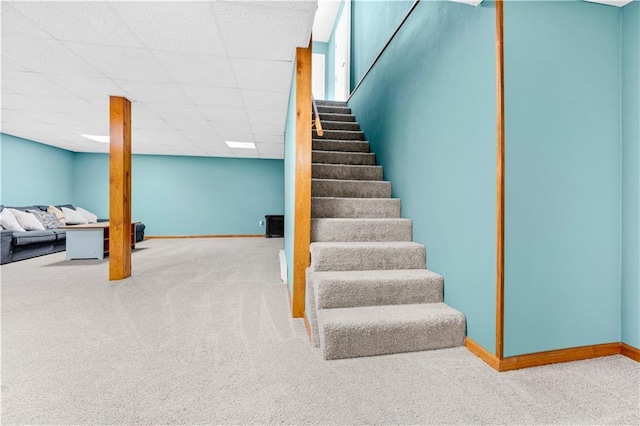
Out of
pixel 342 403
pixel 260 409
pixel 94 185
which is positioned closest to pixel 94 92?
pixel 260 409

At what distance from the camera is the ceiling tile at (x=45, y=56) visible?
2.20 metres

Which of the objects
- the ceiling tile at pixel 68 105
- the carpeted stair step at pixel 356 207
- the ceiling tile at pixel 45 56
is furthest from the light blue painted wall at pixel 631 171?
the ceiling tile at pixel 68 105

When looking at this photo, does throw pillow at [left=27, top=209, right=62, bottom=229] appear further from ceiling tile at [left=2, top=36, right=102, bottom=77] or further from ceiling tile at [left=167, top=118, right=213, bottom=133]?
ceiling tile at [left=2, top=36, right=102, bottom=77]

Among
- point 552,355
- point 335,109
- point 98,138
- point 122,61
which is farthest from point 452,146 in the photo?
point 98,138

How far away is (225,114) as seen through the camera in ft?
13.1

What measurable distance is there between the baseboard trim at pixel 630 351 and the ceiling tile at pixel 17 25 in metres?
4.11

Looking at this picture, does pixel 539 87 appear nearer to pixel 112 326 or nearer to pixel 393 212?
pixel 393 212

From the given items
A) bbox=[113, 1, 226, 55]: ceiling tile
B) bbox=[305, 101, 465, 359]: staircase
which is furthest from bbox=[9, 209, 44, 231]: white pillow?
bbox=[305, 101, 465, 359]: staircase

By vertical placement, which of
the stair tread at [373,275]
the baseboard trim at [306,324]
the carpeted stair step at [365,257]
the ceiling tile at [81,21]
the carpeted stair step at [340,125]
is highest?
the ceiling tile at [81,21]

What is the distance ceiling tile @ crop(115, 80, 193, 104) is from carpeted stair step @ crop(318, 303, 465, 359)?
2803mm

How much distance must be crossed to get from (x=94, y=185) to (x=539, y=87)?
886 cm

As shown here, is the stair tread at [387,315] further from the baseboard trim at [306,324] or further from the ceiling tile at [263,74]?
the ceiling tile at [263,74]

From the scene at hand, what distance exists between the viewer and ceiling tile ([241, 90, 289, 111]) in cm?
320

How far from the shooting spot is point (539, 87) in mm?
1507
